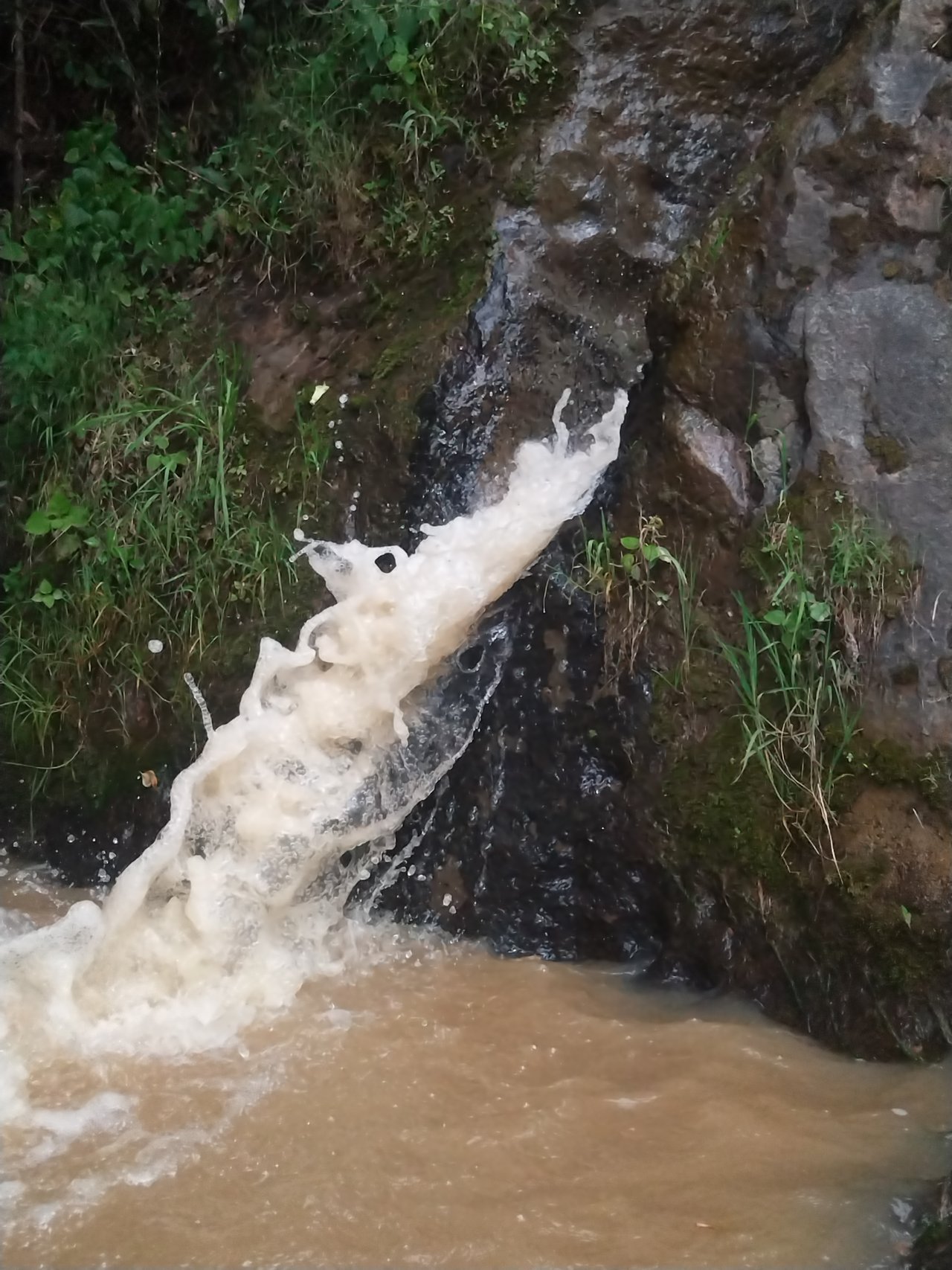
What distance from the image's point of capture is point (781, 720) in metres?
2.93

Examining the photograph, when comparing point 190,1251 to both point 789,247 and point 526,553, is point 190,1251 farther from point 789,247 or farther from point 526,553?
point 789,247

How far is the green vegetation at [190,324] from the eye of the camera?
3760 millimetres

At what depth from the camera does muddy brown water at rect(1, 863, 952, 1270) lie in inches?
83.3

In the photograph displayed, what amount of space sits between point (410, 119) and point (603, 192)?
29.0 inches

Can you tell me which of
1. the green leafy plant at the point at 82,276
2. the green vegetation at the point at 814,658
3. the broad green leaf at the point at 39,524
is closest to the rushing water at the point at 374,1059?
the green vegetation at the point at 814,658

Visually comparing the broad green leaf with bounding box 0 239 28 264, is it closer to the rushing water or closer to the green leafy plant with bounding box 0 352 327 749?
the green leafy plant with bounding box 0 352 327 749

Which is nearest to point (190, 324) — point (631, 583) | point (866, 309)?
point (631, 583)

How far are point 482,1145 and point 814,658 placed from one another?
144cm

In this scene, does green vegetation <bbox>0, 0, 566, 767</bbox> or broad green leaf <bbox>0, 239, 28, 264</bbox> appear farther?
broad green leaf <bbox>0, 239, 28, 264</bbox>

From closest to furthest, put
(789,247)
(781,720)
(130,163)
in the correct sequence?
1. (781,720)
2. (789,247)
3. (130,163)

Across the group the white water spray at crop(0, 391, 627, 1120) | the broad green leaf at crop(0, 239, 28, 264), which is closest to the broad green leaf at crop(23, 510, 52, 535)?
the white water spray at crop(0, 391, 627, 1120)

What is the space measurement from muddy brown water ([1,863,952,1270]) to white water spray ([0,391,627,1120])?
0.97ft

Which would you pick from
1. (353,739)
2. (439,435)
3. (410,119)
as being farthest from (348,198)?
(353,739)

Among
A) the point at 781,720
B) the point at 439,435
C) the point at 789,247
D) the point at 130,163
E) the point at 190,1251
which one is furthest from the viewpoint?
the point at 130,163
